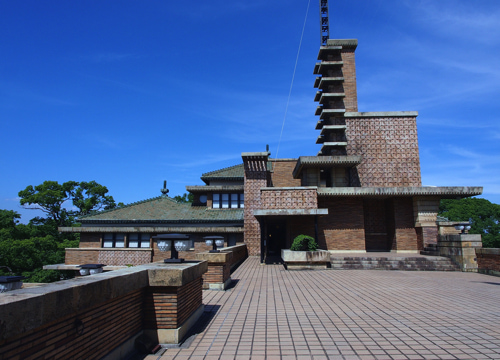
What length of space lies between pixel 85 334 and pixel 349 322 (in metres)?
5.06

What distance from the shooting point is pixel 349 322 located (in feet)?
21.9

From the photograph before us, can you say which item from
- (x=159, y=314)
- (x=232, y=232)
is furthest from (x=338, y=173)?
(x=159, y=314)

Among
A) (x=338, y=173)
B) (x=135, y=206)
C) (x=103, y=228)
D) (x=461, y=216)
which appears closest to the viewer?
(x=338, y=173)

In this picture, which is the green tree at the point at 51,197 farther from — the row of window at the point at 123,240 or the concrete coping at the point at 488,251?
the concrete coping at the point at 488,251

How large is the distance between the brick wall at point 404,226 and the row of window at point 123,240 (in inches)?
738

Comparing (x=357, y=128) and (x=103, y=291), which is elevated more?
(x=357, y=128)

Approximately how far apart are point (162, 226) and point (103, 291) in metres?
23.3

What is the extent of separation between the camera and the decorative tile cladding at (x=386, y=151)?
24031mm

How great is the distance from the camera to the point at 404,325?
21.2ft

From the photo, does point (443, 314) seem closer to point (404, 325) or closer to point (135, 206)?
point (404, 325)

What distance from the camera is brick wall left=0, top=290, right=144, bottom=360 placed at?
286 centimetres

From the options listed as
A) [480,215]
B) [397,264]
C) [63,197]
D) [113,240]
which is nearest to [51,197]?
[63,197]

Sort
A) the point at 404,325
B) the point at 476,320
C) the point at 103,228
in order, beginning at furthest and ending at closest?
the point at 103,228
the point at 476,320
the point at 404,325

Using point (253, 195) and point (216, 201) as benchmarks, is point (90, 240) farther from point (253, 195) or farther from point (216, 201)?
point (253, 195)
